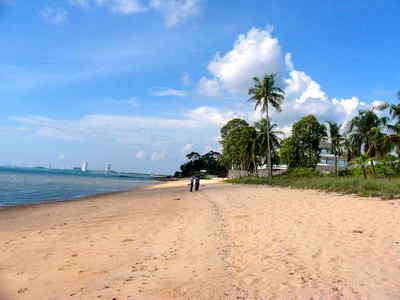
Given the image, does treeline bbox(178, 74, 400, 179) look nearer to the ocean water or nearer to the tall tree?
the tall tree

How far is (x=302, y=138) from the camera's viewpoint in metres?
44.6

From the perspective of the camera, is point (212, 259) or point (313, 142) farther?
point (313, 142)

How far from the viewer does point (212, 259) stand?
5.43 meters

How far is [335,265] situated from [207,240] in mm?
2795

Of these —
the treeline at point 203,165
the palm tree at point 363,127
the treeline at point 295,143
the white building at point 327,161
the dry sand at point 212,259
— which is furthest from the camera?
the treeline at point 203,165

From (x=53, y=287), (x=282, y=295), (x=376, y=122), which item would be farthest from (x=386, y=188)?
(x=376, y=122)

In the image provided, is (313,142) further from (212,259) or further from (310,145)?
(212,259)

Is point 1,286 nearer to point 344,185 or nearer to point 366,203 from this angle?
point 366,203

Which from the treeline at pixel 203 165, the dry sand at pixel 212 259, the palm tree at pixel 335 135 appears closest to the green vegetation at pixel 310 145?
the palm tree at pixel 335 135

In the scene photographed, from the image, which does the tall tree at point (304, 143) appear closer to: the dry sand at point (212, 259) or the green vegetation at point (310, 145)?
the green vegetation at point (310, 145)

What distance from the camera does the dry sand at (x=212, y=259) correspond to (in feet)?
13.4

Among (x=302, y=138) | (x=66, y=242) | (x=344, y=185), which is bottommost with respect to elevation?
(x=66, y=242)

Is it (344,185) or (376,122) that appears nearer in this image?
(344,185)

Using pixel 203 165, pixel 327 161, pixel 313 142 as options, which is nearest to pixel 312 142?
pixel 313 142
